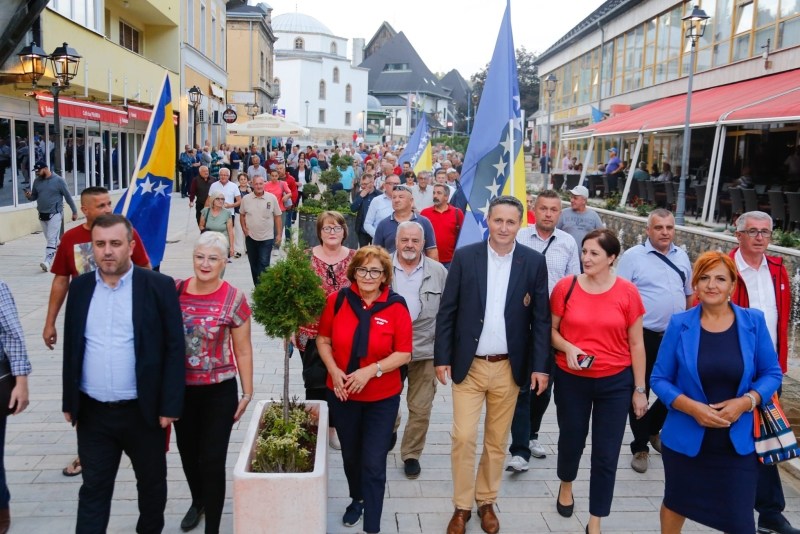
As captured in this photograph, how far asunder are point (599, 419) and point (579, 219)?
3.54 meters

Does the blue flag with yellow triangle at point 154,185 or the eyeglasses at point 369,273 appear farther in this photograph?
the blue flag with yellow triangle at point 154,185

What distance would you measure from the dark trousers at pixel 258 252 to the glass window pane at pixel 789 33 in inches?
607

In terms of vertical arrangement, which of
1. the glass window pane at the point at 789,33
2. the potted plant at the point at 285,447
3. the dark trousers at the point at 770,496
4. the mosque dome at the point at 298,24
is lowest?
the dark trousers at the point at 770,496

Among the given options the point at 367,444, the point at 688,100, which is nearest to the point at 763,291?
the point at 367,444

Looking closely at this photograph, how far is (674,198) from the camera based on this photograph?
1928 centimetres

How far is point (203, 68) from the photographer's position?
34.4m

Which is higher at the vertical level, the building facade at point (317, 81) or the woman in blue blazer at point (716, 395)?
the building facade at point (317, 81)

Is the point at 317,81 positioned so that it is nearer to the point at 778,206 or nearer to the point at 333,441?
the point at 778,206

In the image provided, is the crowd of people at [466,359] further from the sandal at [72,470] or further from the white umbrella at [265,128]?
the white umbrella at [265,128]

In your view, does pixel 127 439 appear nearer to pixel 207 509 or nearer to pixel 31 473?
pixel 207 509

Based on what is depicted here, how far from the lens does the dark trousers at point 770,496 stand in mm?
4613

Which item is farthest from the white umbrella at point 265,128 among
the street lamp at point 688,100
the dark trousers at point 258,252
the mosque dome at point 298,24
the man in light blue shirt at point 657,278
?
the mosque dome at point 298,24

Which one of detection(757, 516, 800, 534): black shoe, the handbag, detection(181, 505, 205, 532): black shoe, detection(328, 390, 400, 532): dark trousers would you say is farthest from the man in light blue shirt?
detection(181, 505, 205, 532): black shoe

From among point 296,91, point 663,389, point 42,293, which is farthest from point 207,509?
point 296,91
